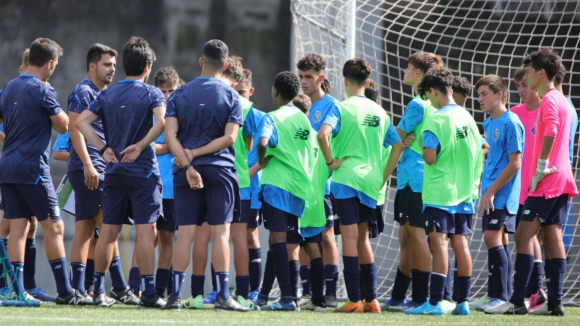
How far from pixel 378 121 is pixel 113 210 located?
2.02 meters

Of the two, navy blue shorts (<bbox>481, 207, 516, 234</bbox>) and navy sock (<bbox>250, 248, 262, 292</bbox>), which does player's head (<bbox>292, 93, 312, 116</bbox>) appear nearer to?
navy sock (<bbox>250, 248, 262, 292</bbox>)

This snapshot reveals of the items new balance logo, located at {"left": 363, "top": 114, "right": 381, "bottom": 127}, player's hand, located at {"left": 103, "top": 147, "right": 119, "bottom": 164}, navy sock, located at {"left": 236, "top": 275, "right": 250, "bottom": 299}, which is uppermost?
new balance logo, located at {"left": 363, "top": 114, "right": 381, "bottom": 127}

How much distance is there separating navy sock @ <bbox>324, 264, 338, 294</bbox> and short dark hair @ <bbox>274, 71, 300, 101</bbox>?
1.37 m

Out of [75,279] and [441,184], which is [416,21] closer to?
[441,184]

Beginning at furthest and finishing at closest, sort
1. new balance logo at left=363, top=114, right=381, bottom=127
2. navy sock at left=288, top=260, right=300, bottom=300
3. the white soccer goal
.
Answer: the white soccer goal, navy sock at left=288, top=260, right=300, bottom=300, new balance logo at left=363, top=114, right=381, bottom=127

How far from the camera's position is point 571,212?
34.4 ft

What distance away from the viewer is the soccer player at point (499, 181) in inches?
293

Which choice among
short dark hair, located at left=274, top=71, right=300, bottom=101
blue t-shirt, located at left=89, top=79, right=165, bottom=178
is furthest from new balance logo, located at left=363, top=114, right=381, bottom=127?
blue t-shirt, located at left=89, top=79, right=165, bottom=178

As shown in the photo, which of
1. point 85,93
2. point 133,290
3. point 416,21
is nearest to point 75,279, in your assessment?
point 133,290

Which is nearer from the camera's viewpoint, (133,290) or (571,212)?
(133,290)

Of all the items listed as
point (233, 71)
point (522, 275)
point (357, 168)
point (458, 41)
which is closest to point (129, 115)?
point (233, 71)

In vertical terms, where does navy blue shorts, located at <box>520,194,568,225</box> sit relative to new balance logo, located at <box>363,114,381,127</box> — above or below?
below

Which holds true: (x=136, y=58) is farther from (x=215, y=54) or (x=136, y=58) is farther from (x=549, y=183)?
(x=549, y=183)

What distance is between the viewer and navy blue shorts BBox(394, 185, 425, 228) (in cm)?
713
